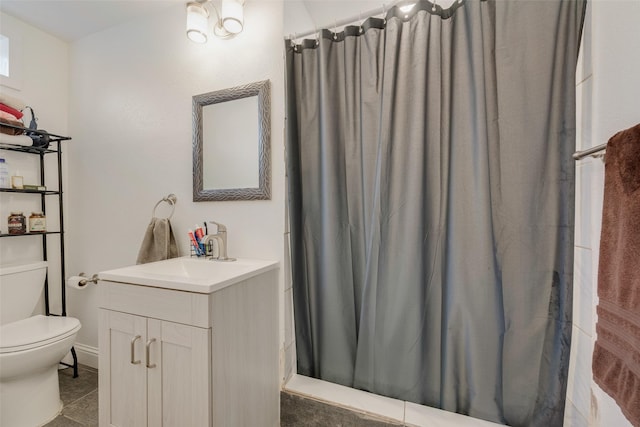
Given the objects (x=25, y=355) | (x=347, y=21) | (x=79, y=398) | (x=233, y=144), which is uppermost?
(x=347, y=21)

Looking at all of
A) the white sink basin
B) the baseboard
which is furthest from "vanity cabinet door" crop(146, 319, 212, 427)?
the baseboard

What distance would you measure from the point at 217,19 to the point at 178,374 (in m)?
1.72

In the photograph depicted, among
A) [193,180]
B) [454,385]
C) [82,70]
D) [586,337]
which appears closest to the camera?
[586,337]

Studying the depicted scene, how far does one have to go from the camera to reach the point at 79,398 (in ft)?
5.04

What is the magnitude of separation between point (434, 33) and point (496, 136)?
0.51 meters

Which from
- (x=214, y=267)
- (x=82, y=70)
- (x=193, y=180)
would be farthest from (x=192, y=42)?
(x=214, y=267)

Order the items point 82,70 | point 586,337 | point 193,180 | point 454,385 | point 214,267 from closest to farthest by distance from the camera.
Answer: point 586,337, point 454,385, point 214,267, point 193,180, point 82,70

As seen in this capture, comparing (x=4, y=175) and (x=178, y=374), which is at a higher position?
(x=4, y=175)

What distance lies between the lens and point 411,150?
1.13m

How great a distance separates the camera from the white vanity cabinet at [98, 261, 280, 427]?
2.96ft

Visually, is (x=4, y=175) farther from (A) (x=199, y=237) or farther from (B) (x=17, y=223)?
(A) (x=199, y=237)

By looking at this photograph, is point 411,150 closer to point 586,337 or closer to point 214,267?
point 586,337

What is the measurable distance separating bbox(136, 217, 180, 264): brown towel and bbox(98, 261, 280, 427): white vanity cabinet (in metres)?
0.40

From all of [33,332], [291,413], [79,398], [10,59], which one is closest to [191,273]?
[291,413]
